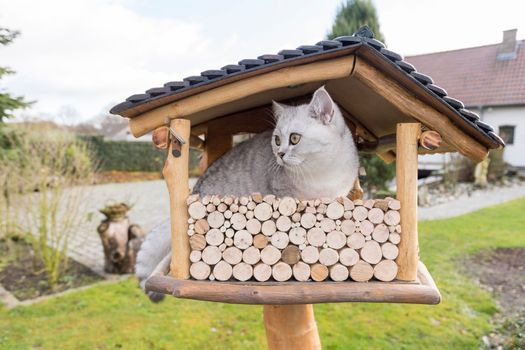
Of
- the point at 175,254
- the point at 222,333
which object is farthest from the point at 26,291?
the point at 175,254

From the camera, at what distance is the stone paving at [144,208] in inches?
262

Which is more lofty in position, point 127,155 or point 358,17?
point 358,17

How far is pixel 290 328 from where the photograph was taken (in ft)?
6.86

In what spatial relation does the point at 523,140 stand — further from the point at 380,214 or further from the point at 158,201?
the point at 380,214

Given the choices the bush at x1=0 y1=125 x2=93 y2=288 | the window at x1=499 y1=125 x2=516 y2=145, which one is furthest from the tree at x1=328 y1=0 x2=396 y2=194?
the window at x1=499 y1=125 x2=516 y2=145

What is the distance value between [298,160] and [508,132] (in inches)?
689

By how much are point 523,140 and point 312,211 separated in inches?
691

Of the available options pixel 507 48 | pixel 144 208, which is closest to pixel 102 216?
pixel 144 208

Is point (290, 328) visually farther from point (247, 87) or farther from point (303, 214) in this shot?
point (247, 87)

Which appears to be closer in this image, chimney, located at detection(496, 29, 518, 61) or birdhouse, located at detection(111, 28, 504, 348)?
birdhouse, located at detection(111, 28, 504, 348)

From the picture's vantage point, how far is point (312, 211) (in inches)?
61.9

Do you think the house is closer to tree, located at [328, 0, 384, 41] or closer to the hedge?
tree, located at [328, 0, 384, 41]

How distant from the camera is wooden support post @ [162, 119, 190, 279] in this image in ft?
5.34

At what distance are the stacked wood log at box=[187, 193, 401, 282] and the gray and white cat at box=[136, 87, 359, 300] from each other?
0.55 ft
